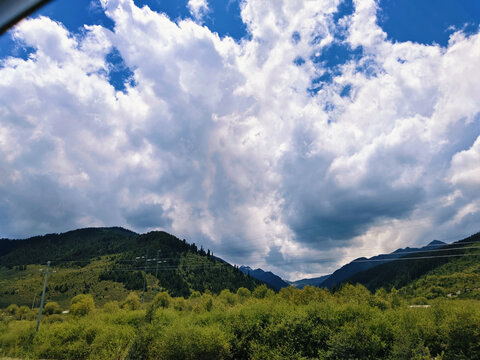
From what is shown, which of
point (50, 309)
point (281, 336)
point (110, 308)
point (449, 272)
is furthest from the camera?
point (449, 272)

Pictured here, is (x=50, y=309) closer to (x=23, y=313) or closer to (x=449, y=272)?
(x=23, y=313)

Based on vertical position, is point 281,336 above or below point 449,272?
below

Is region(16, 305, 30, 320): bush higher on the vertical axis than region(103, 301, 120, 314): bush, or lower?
higher

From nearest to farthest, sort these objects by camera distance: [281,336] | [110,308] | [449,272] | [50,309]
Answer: [281,336] < [110,308] < [50,309] < [449,272]

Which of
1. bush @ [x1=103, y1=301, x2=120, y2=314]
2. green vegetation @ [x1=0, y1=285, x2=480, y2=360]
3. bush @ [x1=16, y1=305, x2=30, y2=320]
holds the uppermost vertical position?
bush @ [x1=16, y1=305, x2=30, y2=320]

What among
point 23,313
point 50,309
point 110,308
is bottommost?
point 110,308

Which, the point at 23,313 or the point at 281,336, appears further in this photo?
the point at 23,313

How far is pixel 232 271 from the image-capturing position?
194 meters

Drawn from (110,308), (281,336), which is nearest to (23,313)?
(110,308)

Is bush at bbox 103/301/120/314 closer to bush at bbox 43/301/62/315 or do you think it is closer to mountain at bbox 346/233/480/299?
bush at bbox 43/301/62/315

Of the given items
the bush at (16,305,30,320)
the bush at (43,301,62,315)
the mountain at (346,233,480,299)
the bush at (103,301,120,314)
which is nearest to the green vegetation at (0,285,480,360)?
the bush at (103,301,120,314)

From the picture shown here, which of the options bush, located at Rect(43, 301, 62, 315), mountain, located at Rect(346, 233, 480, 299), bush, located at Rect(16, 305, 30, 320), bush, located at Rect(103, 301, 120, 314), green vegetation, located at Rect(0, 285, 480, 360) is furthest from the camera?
mountain, located at Rect(346, 233, 480, 299)

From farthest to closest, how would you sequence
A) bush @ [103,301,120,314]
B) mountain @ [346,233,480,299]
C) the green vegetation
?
mountain @ [346,233,480,299] → bush @ [103,301,120,314] → the green vegetation

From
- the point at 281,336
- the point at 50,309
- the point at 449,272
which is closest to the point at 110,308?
the point at 50,309
